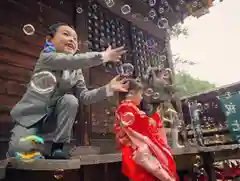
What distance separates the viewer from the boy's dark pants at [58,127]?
1.80 meters

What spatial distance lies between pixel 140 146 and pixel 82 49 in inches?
88.0

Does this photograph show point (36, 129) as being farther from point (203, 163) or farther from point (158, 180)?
point (203, 163)

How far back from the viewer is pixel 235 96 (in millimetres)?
7039

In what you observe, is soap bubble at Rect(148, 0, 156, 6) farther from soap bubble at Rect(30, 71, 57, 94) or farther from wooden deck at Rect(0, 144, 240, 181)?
soap bubble at Rect(30, 71, 57, 94)

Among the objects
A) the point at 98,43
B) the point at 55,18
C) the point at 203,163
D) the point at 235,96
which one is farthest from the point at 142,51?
the point at 235,96

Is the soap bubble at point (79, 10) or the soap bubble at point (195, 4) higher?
the soap bubble at point (195, 4)

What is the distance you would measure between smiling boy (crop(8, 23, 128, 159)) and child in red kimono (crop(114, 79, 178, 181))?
0.52 meters

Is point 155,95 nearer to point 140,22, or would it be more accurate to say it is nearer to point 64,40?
point 64,40

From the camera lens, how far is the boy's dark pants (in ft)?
5.90

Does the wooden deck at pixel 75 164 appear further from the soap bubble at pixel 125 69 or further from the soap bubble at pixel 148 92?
the soap bubble at pixel 125 69

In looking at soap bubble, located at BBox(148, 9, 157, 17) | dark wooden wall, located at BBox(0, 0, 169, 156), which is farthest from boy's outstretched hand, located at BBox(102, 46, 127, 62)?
soap bubble, located at BBox(148, 9, 157, 17)

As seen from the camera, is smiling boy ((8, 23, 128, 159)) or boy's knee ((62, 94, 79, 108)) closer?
smiling boy ((8, 23, 128, 159))

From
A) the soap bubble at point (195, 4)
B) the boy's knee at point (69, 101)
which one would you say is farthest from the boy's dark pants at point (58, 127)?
the soap bubble at point (195, 4)

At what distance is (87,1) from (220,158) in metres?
4.08
